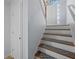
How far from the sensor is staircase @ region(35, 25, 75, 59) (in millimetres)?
2929

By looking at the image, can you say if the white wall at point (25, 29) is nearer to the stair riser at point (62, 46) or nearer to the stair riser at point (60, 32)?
the stair riser at point (62, 46)

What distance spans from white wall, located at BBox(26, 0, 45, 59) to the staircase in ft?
0.56

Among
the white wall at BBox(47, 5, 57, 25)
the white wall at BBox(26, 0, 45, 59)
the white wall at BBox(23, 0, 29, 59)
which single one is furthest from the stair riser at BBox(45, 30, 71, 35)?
the white wall at BBox(47, 5, 57, 25)

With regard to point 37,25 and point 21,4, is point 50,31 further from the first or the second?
point 21,4

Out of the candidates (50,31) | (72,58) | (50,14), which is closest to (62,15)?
(50,14)

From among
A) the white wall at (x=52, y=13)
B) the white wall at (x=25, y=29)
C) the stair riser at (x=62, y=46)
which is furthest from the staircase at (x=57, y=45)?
the white wall at (x=52, y=13)

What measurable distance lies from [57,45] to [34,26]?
3.23 feet

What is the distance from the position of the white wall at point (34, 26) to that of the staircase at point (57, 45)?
17 centimetres

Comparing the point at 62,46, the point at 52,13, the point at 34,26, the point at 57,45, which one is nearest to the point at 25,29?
the point at 34,26

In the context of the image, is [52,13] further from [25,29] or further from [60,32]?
[25,29]

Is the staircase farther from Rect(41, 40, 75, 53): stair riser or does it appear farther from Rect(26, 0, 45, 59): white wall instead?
Rect(26, 0, 45, 59): white wall

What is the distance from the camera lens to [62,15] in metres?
6.43

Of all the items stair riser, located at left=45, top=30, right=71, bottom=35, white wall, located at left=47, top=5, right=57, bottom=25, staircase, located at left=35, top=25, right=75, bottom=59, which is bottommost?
staircase, located at left=35, top=25, right=75, bottom=59

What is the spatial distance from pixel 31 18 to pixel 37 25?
16.6 inches
